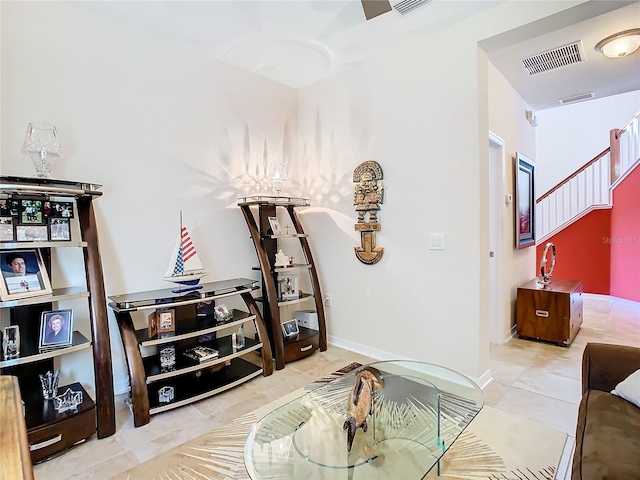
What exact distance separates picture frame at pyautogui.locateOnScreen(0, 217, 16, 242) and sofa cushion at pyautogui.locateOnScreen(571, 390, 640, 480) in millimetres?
2881

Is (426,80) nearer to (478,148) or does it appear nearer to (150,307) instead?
(478,148)

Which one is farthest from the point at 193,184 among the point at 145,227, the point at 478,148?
the point at 478,148

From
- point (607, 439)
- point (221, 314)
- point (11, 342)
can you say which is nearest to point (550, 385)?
point (607, 439)

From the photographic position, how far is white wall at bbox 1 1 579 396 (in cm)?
240

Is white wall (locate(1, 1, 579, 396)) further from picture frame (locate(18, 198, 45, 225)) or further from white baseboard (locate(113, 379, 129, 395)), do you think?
picture frame (locate(18, 198, 45, 225))

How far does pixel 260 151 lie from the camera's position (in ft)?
11.9

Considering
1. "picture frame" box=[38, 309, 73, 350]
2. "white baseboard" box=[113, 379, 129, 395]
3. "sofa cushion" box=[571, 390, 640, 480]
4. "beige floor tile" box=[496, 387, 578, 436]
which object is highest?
"picture frame" box=[38, 309, 73, 350]

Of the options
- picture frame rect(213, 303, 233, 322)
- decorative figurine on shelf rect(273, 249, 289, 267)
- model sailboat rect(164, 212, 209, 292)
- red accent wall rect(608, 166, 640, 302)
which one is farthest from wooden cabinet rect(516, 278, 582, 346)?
model sailboat rect(164, 212, 209, 292)

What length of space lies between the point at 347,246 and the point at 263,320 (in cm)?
109

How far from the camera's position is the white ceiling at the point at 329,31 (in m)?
2.45

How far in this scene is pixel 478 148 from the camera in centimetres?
259

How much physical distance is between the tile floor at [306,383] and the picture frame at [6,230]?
1246 millimetres

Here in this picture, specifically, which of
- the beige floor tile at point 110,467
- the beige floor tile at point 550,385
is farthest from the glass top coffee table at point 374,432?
the beige floor tile at point 550,385

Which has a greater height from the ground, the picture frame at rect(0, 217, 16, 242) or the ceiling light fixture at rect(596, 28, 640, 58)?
the ceiling light fixture at rect(596, 28, 640, 58)
